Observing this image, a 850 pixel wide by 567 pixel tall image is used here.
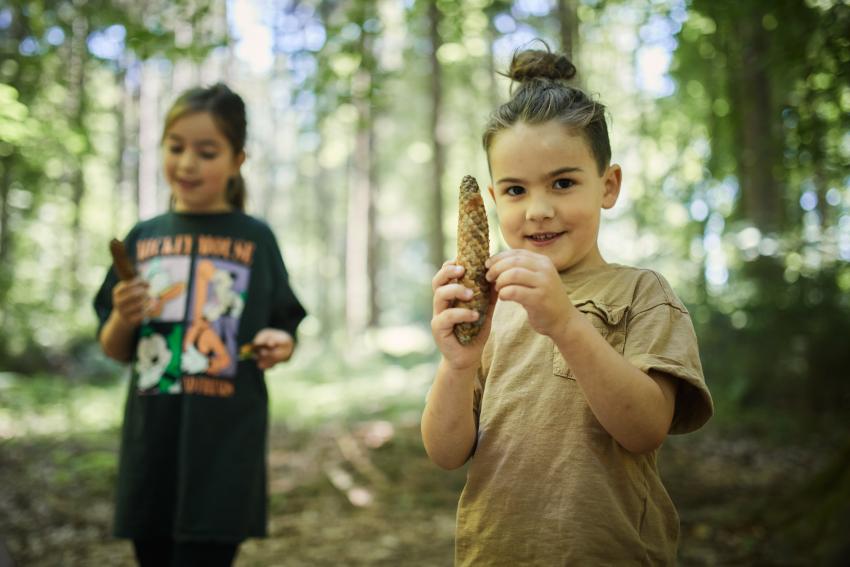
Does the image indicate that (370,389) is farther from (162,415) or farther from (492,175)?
(492,175)

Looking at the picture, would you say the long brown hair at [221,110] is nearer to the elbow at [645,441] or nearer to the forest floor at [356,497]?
the elbow at [645,441]

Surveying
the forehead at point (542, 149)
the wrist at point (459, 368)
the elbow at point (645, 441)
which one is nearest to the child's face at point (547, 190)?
the forehead at point (542, 149)

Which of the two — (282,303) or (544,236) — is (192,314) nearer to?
(282,303)

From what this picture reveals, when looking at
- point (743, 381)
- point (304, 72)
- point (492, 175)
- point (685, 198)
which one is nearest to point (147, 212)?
point (304, 72)

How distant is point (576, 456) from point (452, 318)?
1.55ft

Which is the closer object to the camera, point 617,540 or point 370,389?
point 617,540

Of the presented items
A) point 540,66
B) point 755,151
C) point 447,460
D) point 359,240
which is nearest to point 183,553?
point 447,460

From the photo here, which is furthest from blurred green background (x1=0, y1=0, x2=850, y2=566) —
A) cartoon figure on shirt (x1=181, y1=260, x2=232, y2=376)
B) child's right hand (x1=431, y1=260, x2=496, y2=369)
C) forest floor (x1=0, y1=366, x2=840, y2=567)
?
cartoon figure on shirt (x1=181, y1=260, x2=232, y2=376)

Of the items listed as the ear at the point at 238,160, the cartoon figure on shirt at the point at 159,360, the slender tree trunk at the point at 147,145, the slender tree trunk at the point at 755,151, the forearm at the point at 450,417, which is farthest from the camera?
the slender tree trunk at the point at 147,145

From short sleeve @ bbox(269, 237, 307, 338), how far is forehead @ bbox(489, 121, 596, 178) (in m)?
1.60

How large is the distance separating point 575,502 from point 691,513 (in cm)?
413

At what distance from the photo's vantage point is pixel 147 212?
16.2 metres

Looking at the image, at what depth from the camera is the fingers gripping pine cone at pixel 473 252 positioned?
1.51 m

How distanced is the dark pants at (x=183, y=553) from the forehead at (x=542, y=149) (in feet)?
6.46
